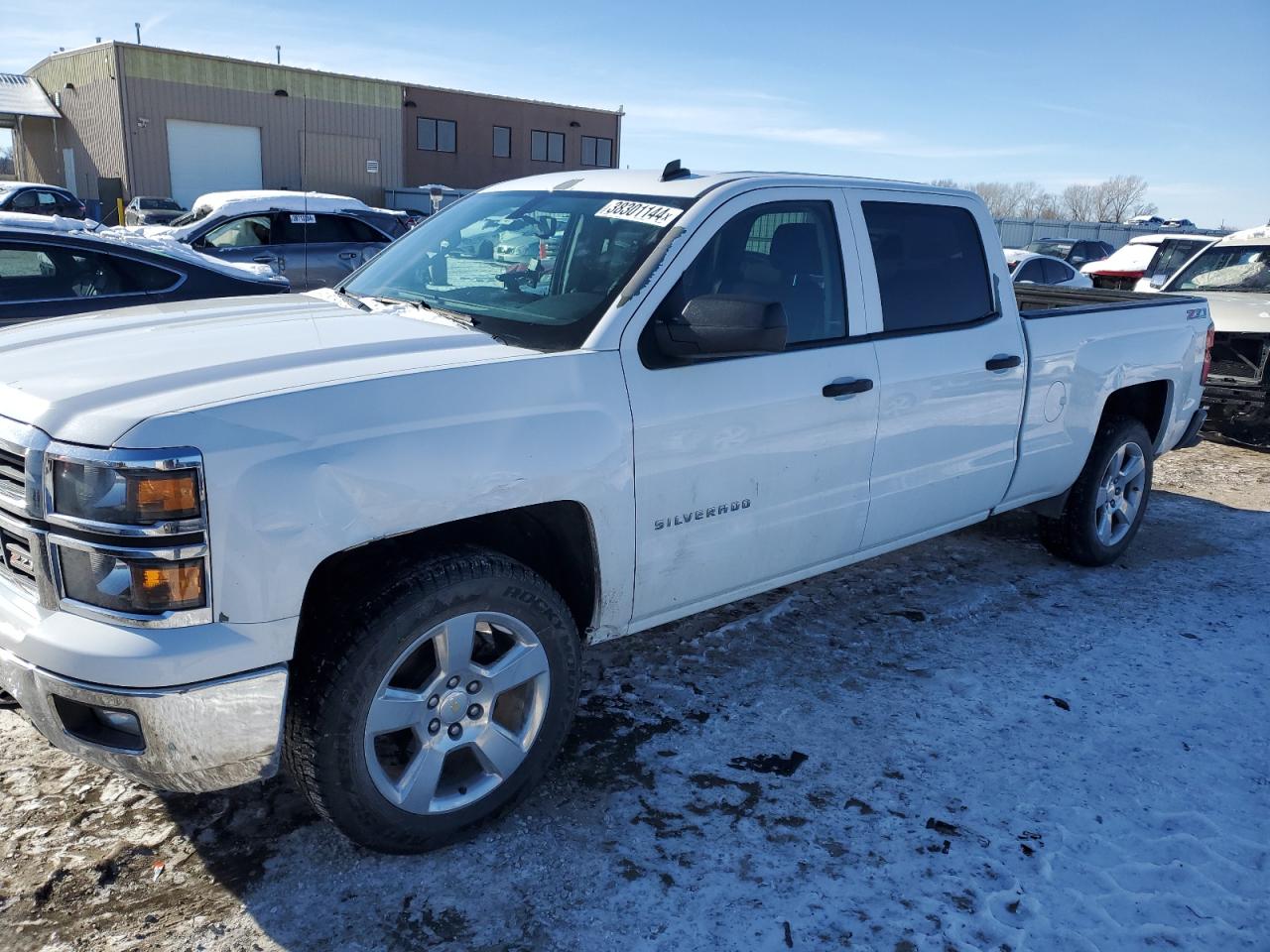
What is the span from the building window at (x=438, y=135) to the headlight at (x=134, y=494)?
4844 cm

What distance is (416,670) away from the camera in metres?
2.80

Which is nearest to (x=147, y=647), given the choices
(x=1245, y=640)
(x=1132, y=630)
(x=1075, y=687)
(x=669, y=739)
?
(x=669, y=739)

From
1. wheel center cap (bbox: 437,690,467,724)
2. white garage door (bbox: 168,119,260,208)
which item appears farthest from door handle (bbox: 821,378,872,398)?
white garage door (bbox: 168,119,260,208)

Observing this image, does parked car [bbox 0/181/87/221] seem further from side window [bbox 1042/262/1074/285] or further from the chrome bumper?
the chrome bumper

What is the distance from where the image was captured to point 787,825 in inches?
120

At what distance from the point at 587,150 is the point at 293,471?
179ft

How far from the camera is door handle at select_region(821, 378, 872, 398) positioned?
3.54 metres

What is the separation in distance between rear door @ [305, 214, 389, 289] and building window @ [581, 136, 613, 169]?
41.1 metres

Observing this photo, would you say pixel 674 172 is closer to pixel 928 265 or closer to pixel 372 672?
pixel 928 265

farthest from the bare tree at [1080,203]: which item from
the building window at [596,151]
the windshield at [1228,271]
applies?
the windshield at [1228,271]

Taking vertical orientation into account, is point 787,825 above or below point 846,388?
below

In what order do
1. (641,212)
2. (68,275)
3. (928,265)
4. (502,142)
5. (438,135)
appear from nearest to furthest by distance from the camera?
(641,212) < (928,265) < (68,275) < (438,135) < (502,142)

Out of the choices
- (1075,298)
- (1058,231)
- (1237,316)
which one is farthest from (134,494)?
(1058,231)

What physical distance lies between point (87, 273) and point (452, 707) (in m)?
4.53
